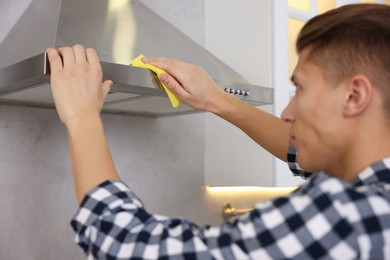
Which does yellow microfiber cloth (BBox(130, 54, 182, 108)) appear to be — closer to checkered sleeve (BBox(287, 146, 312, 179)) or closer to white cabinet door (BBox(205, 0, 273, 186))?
checkered sleeve (BBox(287, 146, 312, 179))

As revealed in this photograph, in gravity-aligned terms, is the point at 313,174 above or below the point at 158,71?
below

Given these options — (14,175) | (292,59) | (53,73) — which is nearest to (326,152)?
(53,73)

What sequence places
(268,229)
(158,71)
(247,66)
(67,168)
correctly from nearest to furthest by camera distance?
(268,229), (158,71), (67,168), (247,66)

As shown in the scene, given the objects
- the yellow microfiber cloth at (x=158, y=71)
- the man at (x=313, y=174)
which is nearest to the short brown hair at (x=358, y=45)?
the man at (x=313, y=174)

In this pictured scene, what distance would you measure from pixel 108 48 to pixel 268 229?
0.63 meters

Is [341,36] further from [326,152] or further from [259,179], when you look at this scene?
[259,179]

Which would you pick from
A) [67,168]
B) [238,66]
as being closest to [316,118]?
[67,168]

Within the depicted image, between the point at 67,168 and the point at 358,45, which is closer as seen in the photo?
the point at 358,45


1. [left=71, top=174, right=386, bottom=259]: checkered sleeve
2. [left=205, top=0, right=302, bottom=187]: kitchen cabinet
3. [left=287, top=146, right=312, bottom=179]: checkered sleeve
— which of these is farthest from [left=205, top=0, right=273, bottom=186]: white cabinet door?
[left=71, top=174, right=386, bottom=259]: checkered sleeve

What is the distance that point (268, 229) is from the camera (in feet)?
2.09

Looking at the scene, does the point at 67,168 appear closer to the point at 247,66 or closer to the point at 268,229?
the point at 247,66

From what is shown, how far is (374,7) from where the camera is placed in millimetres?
714

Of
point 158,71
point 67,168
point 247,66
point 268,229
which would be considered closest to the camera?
point 268,229

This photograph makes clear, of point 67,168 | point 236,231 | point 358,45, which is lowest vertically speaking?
point 236,231
